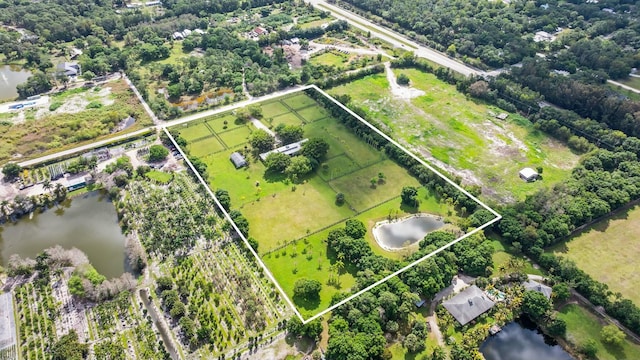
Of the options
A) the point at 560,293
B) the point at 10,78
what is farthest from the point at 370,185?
the point at 10,78

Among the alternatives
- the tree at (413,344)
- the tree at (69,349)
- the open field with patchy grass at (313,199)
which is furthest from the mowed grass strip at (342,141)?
the tree at (69,349)

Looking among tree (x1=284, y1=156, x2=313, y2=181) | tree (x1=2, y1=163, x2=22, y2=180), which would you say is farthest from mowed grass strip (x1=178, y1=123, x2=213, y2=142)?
tree (x1=2, y1=163, x2=22, y2=180)

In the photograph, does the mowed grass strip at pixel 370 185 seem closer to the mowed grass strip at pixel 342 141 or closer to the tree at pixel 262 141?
the mowed grass strip at pixel 342 141

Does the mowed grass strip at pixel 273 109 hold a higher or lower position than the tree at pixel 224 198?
lower

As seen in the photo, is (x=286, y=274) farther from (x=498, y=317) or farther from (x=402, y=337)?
(x=498, y=317)

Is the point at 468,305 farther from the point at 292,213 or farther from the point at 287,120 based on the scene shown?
the point at 287,120

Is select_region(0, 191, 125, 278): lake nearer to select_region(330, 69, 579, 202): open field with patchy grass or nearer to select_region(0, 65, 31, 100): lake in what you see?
select_region(0, 65, 31, 100): lake
